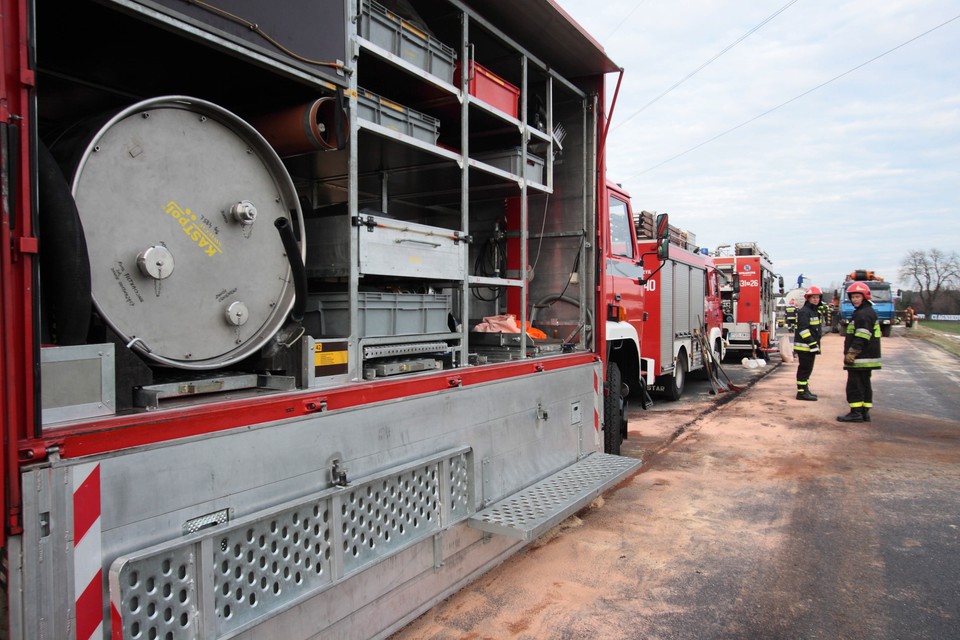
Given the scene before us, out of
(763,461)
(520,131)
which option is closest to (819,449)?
(763,461)

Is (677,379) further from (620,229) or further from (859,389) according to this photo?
(620,229)

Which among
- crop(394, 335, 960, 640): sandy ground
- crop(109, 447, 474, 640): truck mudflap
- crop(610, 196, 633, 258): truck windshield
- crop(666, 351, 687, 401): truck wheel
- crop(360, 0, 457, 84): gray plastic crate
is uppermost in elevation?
crop(360, 0, 457, 84): gray plastic crate

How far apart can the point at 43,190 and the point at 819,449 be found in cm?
764

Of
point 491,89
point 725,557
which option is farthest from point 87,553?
point 725,557

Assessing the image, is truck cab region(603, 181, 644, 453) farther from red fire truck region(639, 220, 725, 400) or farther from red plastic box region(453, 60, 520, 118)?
red plastic box region(453, 60, 520, 118)

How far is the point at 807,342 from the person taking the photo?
10570mm

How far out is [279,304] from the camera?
2.64 meters

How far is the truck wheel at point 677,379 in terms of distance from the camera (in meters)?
10.6

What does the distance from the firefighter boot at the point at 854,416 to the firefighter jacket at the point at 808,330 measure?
6.36 feet

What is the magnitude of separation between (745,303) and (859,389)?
30.9 ft

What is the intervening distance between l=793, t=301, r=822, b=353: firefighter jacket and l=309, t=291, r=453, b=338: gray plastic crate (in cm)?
916

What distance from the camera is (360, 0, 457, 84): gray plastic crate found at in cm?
292

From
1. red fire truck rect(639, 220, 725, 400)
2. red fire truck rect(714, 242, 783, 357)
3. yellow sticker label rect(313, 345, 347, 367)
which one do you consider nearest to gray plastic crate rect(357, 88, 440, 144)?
yellow sticker label rect(313, 345, 347, 367)

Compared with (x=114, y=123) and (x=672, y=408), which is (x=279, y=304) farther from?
(x=672, y=408)
